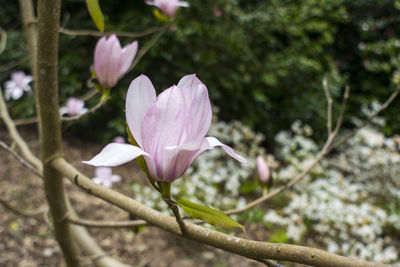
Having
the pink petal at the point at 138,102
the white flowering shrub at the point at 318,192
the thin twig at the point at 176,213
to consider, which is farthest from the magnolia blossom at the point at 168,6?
the white flowering shrub at the point at 318,192

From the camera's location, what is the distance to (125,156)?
0.36 metres

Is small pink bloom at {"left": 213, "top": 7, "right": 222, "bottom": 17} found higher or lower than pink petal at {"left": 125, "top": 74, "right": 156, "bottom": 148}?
higher

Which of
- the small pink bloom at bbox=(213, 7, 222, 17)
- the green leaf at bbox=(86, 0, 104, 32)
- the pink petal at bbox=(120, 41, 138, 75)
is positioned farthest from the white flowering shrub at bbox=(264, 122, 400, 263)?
the green leaf at bbox=(86, 0, 104, 32)

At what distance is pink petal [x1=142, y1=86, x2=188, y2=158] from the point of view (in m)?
0.41

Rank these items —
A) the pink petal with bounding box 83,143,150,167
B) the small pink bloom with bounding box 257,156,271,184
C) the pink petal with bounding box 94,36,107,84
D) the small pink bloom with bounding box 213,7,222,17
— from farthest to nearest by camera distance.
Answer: the small pink bloom with bounding box 213,7,222,17 < the small pink bloom with bounding box 257,156,271,184 < the pink petal with bounding box 94,36,107,84 < the pink petal with bounding box 83,143,150,167

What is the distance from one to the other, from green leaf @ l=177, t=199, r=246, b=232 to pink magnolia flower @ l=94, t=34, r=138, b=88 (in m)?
0.43

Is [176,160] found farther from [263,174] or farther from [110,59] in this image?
[263,174]

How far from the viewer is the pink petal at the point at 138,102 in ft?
1.38

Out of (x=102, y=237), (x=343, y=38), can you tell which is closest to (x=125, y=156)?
(x=102, y=237)

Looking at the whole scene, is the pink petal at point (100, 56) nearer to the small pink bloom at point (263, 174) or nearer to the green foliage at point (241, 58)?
the small pink bloom at point (263, 174)

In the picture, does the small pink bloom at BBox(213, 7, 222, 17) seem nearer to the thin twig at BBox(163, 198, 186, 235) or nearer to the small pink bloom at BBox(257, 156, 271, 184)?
the small pink bloom at BBox(257, 156, 271, 184)

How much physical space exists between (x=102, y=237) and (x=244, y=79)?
2.09 meters

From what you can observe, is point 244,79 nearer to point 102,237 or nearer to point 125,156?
point 102,237

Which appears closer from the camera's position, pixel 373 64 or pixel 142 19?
pixel 142 19
